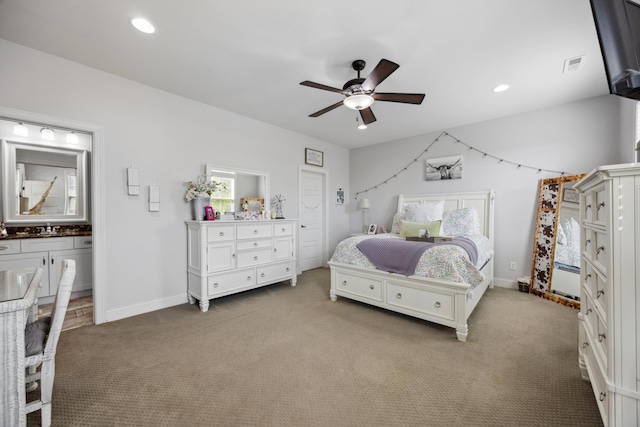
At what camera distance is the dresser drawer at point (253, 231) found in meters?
3.36

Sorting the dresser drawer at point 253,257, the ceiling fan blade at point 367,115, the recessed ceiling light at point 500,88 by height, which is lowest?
the dresser drawer at point 253,257

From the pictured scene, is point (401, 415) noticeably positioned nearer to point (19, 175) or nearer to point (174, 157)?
point (174, 157)

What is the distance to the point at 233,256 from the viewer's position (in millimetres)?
3273

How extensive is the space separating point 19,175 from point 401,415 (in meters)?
5.03

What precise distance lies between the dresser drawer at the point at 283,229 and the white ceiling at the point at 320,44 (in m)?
1.77

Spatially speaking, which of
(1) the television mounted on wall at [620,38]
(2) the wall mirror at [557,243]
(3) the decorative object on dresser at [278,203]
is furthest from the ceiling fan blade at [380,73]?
(2) the wall mirror at [557,243]

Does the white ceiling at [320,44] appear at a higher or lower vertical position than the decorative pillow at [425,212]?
higher

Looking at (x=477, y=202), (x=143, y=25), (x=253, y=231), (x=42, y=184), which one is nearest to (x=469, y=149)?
(x=477, y=202)

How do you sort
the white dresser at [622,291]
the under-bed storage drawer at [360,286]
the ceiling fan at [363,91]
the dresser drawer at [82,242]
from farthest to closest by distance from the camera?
1. the dresser drawer at [82,242]
2. the under-bed storage drawer at [360,286]
3. the ceiling fan at [363,91]
4. the white dresser at [622,291]

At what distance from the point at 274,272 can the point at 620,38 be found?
3.72 metres

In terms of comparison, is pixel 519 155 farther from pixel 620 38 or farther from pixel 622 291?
pixel 622 291

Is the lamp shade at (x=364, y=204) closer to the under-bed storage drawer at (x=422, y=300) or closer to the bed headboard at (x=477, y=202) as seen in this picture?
the bed headboard at (x=477, y=202)

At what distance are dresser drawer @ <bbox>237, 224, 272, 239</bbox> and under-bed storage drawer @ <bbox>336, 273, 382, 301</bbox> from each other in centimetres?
121

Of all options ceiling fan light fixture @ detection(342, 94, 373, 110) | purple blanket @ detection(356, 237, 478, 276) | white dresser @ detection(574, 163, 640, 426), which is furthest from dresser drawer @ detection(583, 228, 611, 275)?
ceiling fan light fixture @ detection(342, 94, 373, 110)
